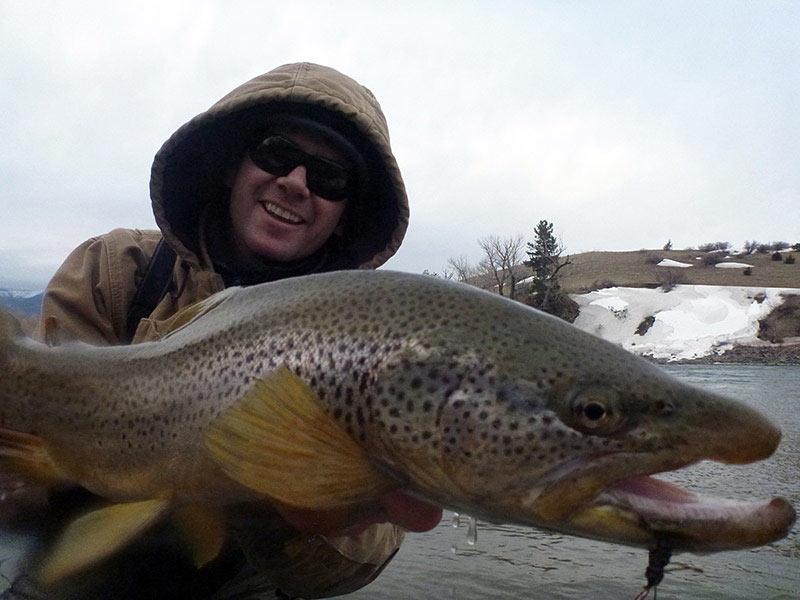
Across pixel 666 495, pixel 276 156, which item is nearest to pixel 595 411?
pixel 666 495

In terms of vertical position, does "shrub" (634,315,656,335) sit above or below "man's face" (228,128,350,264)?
below

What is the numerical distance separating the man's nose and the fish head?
1.57 m

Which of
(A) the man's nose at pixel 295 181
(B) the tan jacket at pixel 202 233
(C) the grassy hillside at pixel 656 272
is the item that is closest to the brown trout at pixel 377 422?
(B) the tan jacket at pixel 202 233

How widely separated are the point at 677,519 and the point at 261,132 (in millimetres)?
2537

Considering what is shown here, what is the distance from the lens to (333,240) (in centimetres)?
333

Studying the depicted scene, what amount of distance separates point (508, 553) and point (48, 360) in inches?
113

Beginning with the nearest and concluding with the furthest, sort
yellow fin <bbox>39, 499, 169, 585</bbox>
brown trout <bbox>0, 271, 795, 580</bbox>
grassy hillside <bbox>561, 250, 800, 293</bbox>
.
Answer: brown trout <bbox>0, 271, 795, 580</bbox>
yellow fin <bbox>39, 499, 169, 585</bbox>
grassy hillside <bbox>561, 250, 800, 293</bbox>

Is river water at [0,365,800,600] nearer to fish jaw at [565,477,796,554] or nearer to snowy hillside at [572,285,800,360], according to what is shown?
fish jaw at [565,477,796,554]

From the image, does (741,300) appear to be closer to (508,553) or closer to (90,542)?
(508,553)

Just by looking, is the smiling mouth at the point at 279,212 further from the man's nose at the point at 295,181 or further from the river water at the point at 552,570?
the river water at the point at 552,570

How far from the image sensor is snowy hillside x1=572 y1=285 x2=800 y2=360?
29.2 meters

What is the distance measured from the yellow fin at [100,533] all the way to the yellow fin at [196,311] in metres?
0.53

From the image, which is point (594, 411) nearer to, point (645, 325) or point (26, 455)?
point (26, 455)

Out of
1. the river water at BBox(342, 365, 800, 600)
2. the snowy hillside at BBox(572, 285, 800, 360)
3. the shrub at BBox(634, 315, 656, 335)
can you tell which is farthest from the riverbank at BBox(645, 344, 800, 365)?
the river water at BBox(342, 365, 800, 600)
